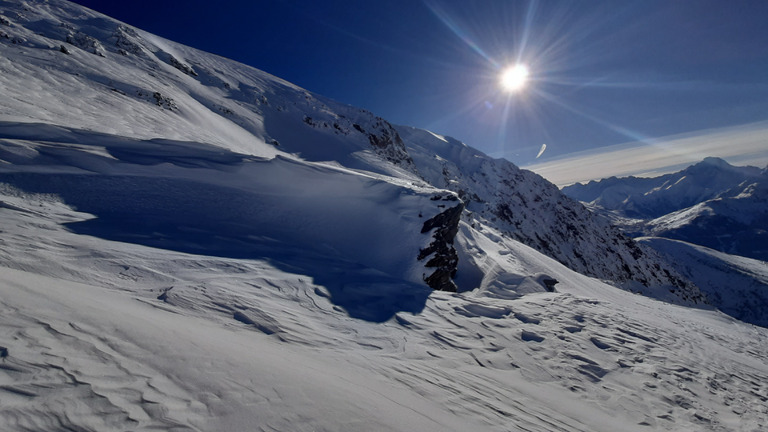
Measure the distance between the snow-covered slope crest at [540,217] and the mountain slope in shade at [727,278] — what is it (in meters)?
46.0

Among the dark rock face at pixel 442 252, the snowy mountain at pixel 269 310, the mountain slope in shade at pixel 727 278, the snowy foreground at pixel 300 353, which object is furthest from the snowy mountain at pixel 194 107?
the mountain slope in shade at pixel 727 278

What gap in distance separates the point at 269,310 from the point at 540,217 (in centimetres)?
7530

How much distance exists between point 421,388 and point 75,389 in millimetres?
3324

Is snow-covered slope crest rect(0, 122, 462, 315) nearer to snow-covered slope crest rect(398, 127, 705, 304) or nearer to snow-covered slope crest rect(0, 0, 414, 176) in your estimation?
snow-covered slope crest rect(0, 0, 414, 176)

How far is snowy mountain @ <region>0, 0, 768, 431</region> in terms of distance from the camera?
2.48m

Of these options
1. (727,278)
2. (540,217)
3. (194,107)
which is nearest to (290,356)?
(194,107)

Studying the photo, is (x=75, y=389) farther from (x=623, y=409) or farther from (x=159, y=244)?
(x=623, y=409)

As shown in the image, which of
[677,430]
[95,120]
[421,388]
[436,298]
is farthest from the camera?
[95,120]

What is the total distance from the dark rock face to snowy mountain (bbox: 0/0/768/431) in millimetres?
74

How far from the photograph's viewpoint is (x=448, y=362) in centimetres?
492

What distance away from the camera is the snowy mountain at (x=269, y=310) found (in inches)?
97.7

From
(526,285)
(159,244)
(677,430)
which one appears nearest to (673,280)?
(526,285)

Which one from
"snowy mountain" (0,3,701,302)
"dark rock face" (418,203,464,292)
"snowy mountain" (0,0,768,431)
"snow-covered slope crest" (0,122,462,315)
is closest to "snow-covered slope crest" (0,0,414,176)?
"snowy mountain" (0,3,701,302)

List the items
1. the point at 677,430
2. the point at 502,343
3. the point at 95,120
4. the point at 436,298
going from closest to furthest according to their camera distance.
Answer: the point at 677,430
the point at 502,343
the point at 436,298
the point at 95,120
